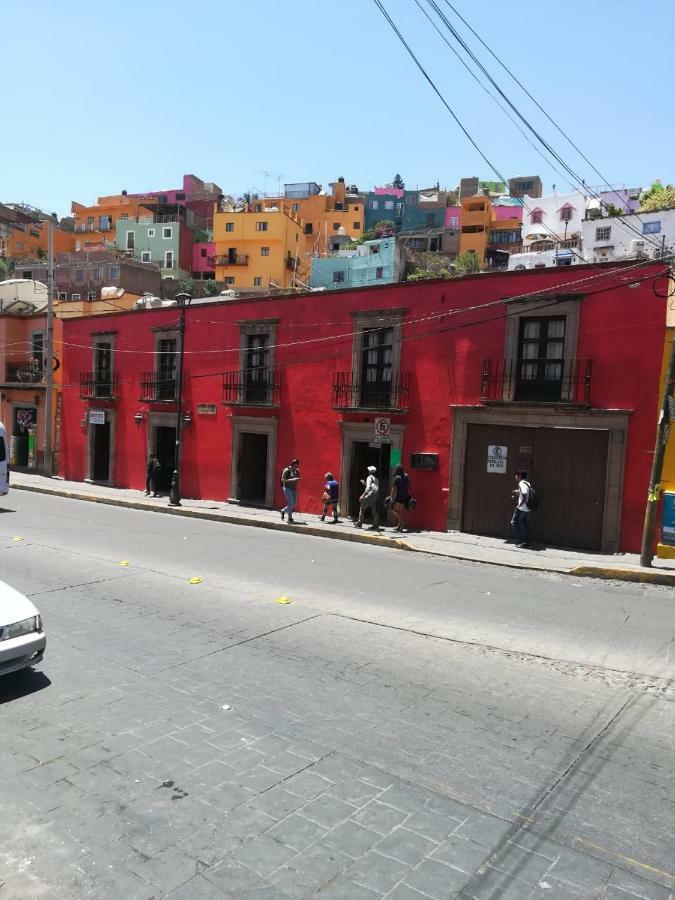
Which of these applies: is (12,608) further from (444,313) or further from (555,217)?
(555,217)

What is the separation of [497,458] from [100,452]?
56.6 ft

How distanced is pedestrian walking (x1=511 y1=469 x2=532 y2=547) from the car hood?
34.8 feet

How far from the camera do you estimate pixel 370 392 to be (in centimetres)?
1719

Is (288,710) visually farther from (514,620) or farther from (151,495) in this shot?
(151,495)

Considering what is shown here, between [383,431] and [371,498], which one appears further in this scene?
[371,498]

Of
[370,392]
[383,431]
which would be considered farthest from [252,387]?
[383,431]

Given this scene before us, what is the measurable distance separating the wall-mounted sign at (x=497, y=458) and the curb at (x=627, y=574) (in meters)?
3.77

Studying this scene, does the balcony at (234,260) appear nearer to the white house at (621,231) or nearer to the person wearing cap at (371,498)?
the white house at (621,231)

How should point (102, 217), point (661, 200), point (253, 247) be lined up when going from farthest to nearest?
point (102, 217) → point (253, 247) → point (661, 200)

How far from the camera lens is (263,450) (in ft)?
69.6

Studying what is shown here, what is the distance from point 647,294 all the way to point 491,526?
20.2ft

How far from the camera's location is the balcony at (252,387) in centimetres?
1925

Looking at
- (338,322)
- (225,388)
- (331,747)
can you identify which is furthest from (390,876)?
(225,388)

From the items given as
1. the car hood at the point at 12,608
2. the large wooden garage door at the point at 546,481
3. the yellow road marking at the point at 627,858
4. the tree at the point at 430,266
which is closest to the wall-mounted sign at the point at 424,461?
the large wooden garage door at the point at 546,481
